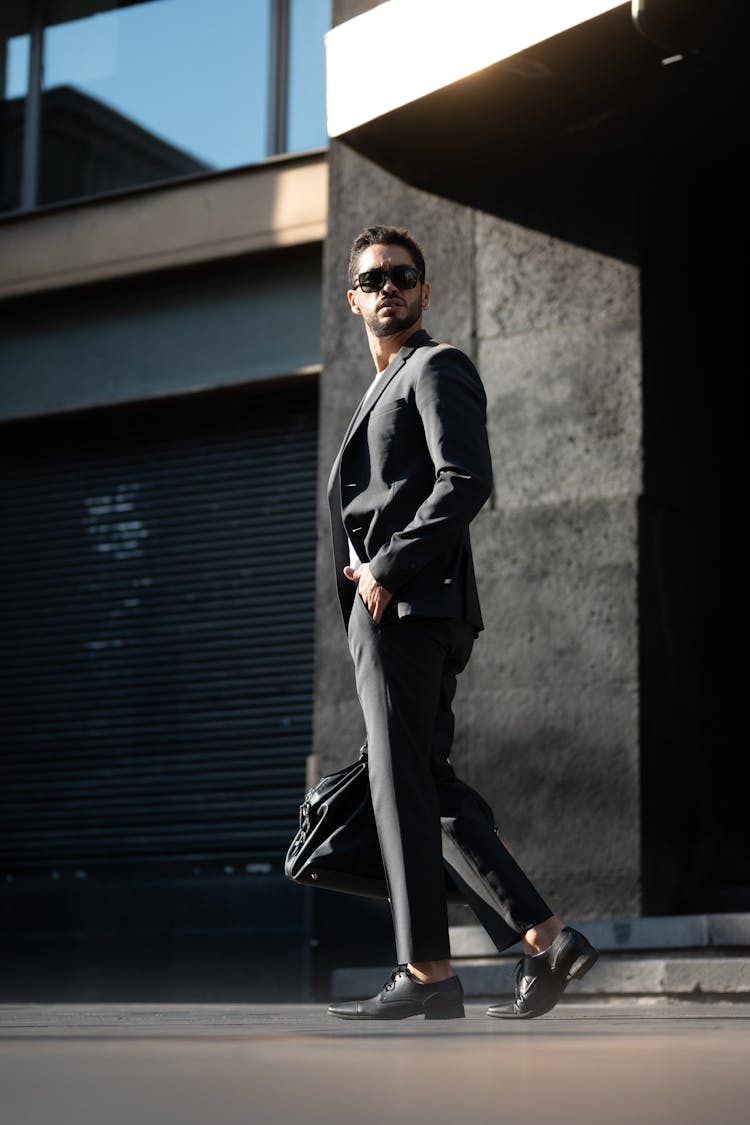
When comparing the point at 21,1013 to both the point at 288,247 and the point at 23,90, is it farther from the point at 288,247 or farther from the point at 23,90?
the point at 23,90

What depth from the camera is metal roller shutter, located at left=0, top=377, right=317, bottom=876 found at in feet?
33.5

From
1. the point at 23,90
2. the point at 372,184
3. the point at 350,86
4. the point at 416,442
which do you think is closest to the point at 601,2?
the point at 350,86

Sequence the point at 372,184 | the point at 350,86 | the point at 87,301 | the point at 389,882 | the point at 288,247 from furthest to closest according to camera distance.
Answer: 1. the point at 87,301
2. the point at 288,247
3. the point at 372,184
4. the point at 350,86
5. the point at 389,882

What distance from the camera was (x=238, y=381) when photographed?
33.7ft

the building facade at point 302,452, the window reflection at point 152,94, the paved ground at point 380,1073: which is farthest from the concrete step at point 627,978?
the window reflection at point 152,94

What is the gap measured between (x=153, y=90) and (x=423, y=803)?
8113 mm

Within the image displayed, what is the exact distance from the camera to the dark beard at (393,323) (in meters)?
4.41

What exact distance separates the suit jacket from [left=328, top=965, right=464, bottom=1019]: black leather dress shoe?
0.83 metres

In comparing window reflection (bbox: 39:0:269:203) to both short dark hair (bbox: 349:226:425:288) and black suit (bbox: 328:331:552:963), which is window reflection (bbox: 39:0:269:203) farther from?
black suit (bbox: 328:331:552:963)

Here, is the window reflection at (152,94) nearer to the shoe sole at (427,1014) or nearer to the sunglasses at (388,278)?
the sunglasses at (388,278)

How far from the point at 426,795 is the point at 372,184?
16.3 feet

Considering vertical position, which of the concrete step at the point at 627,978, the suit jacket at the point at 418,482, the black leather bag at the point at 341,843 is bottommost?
the concrete step at the point at 627,978

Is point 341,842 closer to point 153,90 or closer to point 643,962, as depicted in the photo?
point 643,962

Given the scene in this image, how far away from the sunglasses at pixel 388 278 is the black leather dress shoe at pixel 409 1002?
1622 mm
